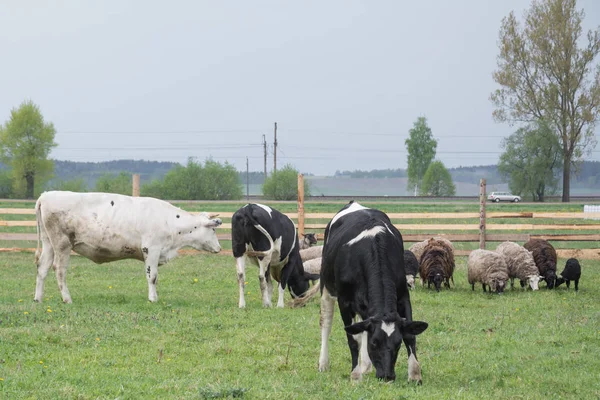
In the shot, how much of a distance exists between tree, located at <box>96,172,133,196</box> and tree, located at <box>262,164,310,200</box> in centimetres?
1023

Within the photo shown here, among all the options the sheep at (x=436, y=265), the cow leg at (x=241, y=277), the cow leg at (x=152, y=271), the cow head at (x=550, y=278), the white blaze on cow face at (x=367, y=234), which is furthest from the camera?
the cow head at (x=550, y=278)

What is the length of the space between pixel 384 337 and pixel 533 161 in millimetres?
55524

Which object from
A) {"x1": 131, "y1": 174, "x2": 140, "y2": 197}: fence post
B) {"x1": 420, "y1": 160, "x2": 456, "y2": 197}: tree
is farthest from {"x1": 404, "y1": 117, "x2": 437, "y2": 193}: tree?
{"x1": 131, "y1": 174, "x2": 140, "y2": 197}: fence post

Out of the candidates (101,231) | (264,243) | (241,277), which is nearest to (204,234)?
(264,243)

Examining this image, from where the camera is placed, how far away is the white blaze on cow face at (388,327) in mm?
6293

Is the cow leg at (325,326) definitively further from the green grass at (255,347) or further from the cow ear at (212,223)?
the cow ear at (212,223)

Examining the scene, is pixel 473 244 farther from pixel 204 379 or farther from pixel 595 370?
pixel 204 379

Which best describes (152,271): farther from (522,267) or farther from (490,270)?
(522,267)

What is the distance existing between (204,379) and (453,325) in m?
4.50

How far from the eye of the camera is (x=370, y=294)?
6621mm

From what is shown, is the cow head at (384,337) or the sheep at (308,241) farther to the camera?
the sheep at (308,241)

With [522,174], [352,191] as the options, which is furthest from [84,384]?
[352,191]

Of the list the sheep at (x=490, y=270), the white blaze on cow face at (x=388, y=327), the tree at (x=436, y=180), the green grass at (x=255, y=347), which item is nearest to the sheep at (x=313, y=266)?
the green grass at (x=255, y=347)

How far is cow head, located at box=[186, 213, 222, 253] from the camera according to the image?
43.3ft
